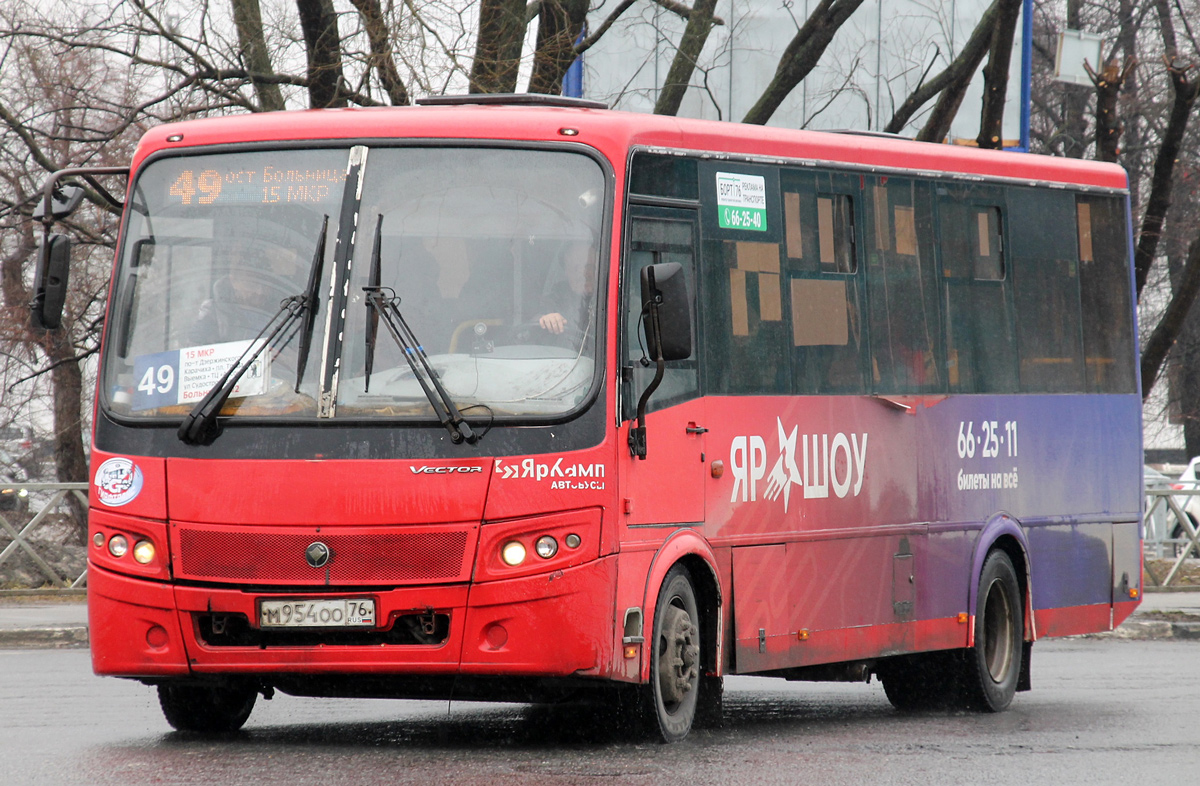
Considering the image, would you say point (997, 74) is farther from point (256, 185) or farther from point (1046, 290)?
point (256, 185)

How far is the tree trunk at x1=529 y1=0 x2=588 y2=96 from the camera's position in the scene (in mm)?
18531

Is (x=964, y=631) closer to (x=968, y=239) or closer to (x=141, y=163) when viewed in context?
(x=968, y=239)

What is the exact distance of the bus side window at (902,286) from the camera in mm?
11406

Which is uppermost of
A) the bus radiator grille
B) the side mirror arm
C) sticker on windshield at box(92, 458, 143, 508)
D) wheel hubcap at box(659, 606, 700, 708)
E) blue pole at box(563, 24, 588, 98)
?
blue pole at box(563, 24, 588, 98)

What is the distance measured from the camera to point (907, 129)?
24156mm

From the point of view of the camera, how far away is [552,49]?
18406mm

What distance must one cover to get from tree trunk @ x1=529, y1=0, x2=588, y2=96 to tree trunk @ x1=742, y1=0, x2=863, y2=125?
210 centimetres

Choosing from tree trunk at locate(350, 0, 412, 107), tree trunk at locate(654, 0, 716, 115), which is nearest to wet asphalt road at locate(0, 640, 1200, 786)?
tree trunk at locate(350, 0, 412, 107)

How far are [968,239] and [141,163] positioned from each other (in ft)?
17.6

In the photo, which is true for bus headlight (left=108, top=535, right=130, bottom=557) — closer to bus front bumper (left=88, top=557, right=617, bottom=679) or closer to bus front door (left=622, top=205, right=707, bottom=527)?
bus front bumper (left=88, top=557, right=617, bottom=679)

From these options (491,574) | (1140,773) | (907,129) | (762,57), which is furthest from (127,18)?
(1140,773)

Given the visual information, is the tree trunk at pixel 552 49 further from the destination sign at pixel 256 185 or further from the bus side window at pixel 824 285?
the destination sign at pixel 256 185

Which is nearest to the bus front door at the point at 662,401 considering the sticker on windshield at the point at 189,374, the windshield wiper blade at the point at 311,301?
the windshield wiper blade at the point at 311,301

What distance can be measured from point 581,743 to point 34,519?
12771mm
